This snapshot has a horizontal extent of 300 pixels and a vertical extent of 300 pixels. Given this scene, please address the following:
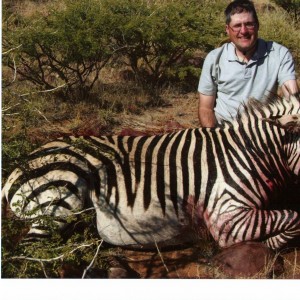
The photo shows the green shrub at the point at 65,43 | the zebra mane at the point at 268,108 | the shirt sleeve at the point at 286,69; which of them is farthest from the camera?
the green shrub at the point at 65,43

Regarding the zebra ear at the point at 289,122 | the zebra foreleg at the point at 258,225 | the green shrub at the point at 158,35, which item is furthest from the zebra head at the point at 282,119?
the green shrub at the point at 158,35

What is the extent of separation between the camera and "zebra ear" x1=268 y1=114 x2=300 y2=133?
8.78ft

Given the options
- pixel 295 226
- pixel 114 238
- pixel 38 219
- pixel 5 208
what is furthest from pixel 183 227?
pixel 5 208

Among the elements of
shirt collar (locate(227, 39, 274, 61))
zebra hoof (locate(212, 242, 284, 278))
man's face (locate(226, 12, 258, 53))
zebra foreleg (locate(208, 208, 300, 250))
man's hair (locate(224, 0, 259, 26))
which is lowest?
zebra hoof (locate(212, 242, 284, 278))

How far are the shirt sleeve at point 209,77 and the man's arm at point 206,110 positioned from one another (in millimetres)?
39

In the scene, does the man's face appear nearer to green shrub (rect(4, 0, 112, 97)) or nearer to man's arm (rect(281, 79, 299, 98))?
man's arm (rect(281, 79, 299, 98))

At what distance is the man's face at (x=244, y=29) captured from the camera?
3.33 metres

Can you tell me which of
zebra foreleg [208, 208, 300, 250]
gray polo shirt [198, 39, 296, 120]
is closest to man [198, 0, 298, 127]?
gray polo shirt [198, 39, 296, 120]

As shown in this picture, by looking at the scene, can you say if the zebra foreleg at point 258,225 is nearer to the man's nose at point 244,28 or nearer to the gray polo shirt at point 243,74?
the gray polo shirt at point 243,74

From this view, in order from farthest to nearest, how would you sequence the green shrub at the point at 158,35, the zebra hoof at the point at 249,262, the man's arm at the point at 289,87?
the green shrub at the point at 158,35
the man's arm at the point at 289,87
the zebra hoof at the point at 249,262

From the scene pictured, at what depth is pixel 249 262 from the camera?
2562mm

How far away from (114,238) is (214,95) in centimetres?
145

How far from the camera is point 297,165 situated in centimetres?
282
